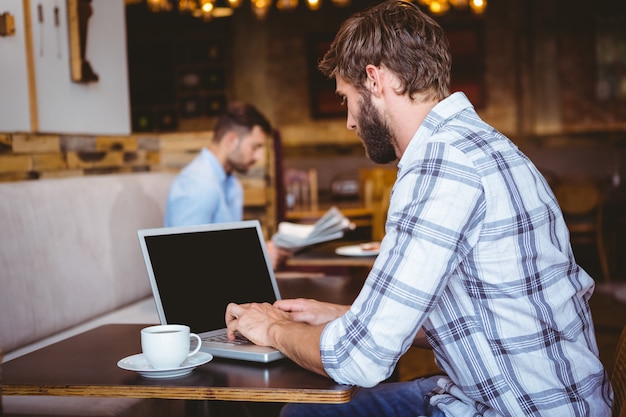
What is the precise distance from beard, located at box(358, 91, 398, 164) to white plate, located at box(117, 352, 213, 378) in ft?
1.86

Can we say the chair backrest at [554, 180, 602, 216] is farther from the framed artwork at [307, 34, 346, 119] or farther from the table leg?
the table leg

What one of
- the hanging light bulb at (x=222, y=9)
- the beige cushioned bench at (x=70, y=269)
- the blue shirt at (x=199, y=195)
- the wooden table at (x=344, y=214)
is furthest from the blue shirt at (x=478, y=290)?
the hanging light bulb at (x=222, y=9)

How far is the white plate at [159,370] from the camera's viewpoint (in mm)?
1349

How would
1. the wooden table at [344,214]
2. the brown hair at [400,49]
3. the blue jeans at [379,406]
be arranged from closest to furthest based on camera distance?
the brown hair at [400,49], the blue jeans at [379,406], the wooden table at [344,214]

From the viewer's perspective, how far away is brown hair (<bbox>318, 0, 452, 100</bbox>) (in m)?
1.47

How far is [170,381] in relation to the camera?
4.35 ft

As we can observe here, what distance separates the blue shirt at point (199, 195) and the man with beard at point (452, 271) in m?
1.83

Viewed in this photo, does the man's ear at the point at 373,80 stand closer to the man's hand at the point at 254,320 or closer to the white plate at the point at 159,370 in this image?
the man's hand at the point at 254,320

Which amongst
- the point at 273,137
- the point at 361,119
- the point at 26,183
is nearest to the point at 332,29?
the point at 273,137

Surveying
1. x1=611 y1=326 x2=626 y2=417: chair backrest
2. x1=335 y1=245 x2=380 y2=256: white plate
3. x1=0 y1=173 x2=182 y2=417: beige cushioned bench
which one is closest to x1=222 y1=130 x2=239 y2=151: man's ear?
x1=0 y1=173 x2=182 y2=417: beige cushioned bench

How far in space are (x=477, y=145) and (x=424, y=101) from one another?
21 centimetres

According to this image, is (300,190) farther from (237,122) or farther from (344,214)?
(237,122)

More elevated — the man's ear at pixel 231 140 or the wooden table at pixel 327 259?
the man's ear at pixel 231 140

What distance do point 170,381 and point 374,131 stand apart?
67 cm
